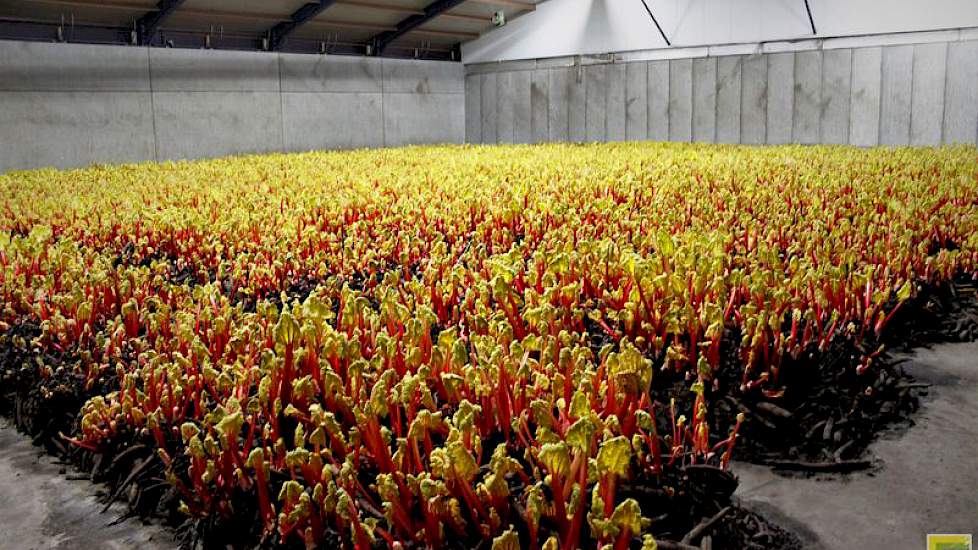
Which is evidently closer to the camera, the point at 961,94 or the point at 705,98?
the point at 961,94

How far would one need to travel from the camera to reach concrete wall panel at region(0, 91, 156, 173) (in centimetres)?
1517

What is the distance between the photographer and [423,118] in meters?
23.3

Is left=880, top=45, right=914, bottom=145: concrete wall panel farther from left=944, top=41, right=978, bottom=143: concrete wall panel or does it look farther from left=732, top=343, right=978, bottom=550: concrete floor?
left=732, top=343, right=978, bottom=550: concrete floor

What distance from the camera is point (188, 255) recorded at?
A: 17.6ft

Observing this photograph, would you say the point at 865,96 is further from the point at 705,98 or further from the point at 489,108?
the point at 489,108

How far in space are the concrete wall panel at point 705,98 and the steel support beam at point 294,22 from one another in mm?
8708

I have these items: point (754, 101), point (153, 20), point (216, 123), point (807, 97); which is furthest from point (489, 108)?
point (153, 20)

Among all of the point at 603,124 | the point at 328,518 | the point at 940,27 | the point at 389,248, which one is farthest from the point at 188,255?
the point at 603,124

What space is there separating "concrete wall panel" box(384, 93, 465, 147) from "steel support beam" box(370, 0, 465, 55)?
1430mm

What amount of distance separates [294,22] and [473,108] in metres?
7.14

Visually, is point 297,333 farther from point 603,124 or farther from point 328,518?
point 603,124

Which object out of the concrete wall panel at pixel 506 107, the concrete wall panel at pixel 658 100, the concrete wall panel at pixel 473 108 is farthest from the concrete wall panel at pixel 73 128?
the concrete wall panel at pixel 658 100

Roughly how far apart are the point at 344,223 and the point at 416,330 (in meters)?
3.55

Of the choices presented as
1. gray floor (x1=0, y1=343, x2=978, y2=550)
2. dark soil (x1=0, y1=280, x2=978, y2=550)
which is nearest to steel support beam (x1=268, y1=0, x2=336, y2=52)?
dark soil (x1=0, y1=280, x2=978, y2=550)
